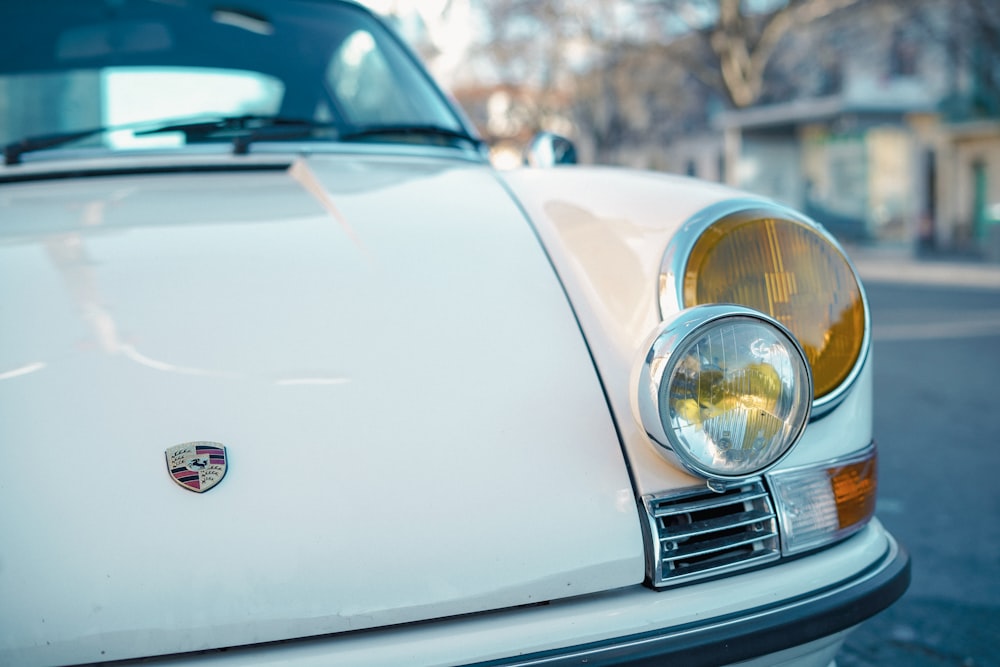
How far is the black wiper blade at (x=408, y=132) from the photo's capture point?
Result: 2.04 metres

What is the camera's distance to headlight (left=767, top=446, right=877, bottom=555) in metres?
1.19

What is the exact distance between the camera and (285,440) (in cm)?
109

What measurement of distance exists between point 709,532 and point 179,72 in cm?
162

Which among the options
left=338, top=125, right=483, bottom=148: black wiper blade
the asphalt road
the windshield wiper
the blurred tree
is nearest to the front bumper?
the asphalt road

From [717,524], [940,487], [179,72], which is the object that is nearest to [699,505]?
[717,524]

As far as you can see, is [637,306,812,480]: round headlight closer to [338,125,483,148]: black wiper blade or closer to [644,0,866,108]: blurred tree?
[338,125,483,148]: black wiper blade

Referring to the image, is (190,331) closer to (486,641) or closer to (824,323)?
(486,641)

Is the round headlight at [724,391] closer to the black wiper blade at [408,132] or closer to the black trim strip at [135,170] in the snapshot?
the black trim strip at [135,170]

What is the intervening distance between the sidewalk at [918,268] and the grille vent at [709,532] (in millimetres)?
9720

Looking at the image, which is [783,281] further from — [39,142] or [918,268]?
[918,268]

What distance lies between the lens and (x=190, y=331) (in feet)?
3.84

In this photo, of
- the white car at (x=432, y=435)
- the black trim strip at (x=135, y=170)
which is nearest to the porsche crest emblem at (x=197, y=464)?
the white car at (x=432, y=435)

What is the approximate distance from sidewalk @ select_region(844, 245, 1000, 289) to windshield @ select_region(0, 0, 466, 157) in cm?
900

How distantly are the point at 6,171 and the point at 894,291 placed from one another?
10614mm
